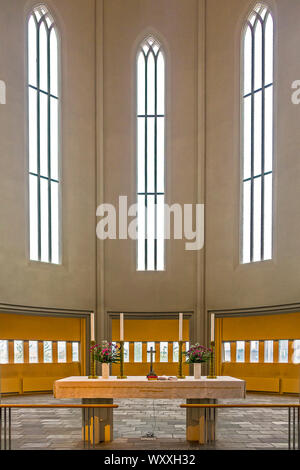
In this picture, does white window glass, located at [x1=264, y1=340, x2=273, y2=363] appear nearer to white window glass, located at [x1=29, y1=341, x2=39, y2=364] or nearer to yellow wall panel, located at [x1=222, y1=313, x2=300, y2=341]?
yellow wall panel, located at [x1=222, y1=313, x2=300, y2=341]

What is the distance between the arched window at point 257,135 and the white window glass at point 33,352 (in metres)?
9.27

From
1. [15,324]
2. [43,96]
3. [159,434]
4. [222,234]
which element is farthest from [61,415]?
[43,96]

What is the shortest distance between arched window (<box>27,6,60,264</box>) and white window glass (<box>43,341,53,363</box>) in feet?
14.1

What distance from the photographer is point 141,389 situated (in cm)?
842

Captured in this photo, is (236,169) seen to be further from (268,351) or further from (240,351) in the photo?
(240,351)

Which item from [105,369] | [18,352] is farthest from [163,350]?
[105,369]

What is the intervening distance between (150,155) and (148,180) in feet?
3.41

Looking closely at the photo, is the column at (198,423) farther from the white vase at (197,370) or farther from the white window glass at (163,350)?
the white window glass at (163,350)

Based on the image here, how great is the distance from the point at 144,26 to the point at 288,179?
8809 mm

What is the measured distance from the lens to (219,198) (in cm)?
1855

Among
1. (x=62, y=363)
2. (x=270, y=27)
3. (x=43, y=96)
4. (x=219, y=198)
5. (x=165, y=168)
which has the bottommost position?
(x=62, y=363)

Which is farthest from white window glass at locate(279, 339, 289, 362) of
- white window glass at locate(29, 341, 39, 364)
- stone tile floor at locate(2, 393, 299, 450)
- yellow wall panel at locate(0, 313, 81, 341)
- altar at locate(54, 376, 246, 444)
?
altar at locate(54, 376, 246, 444)

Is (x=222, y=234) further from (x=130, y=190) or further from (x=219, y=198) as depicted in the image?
(x=130, y=190)

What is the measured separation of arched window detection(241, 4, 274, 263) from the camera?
1769 cm
